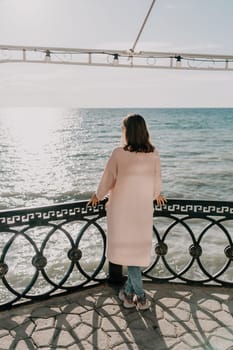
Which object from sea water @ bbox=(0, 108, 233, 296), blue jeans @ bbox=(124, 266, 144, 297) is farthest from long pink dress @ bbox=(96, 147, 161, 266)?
sea water @ bbox=(0, 108, 233, 296)

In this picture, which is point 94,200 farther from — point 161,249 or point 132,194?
point 161,249

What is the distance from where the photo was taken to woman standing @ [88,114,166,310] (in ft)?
11.1

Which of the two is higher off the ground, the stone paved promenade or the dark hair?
the dark hair

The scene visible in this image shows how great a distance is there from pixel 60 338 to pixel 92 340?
284mm

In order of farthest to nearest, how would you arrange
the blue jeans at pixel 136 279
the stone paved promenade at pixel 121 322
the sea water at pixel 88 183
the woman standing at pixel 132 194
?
the sea water at pixel 88 183, the blue jeans at pixel 136 279, the woman standing at pixel 132 194, the stone paved promenade at pixel 121 322

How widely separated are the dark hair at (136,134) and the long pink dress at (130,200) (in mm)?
59

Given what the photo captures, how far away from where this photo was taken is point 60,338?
332 centimetres

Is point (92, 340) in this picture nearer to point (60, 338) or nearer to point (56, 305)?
point (60, 338)

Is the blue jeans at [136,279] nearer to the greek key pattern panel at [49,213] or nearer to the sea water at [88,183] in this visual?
the greek key pattern panel at [49,213]

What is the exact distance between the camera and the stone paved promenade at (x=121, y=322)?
3260mm

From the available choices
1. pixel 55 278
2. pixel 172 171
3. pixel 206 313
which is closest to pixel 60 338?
pixel 206 313

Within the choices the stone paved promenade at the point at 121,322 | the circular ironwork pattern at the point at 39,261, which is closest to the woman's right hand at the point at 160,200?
the stone paved promenade at the point at 121,322

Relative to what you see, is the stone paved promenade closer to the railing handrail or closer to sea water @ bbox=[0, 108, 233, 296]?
the railing handrail

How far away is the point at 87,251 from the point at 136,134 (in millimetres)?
6481
